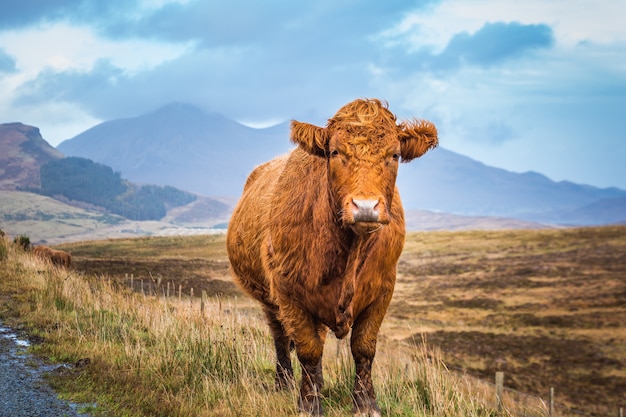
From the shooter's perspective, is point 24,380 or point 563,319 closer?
point 24,380

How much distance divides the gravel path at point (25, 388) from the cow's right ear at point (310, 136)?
3.06 metres

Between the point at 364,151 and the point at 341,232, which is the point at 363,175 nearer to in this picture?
the point at 364,151

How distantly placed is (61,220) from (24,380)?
101 meters

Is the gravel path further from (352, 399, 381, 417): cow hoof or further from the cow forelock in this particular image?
the cow forelock

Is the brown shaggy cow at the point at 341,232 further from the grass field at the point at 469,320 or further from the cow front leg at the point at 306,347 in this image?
the grass field at the point at 469,320

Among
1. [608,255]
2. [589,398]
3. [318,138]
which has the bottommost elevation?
[589,398]

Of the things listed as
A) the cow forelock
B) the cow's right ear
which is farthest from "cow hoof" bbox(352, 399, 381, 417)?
the cow's right ear

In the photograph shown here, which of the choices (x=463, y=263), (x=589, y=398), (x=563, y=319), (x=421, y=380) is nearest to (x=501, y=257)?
(x=463, y=263)

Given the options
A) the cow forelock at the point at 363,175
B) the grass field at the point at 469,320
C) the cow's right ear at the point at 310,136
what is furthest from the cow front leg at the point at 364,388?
the cow's right ear at the point at 310,136

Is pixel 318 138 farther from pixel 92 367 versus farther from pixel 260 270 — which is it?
pixel 92 367

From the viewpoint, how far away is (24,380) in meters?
5.66

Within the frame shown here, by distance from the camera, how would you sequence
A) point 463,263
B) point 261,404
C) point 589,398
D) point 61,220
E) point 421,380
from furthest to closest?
point 61,220 < point 463,263 < point 589,398 < point 421,380 < point 261,404

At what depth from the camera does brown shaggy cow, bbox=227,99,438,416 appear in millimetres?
4004

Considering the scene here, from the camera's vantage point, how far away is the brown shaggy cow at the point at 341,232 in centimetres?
400
